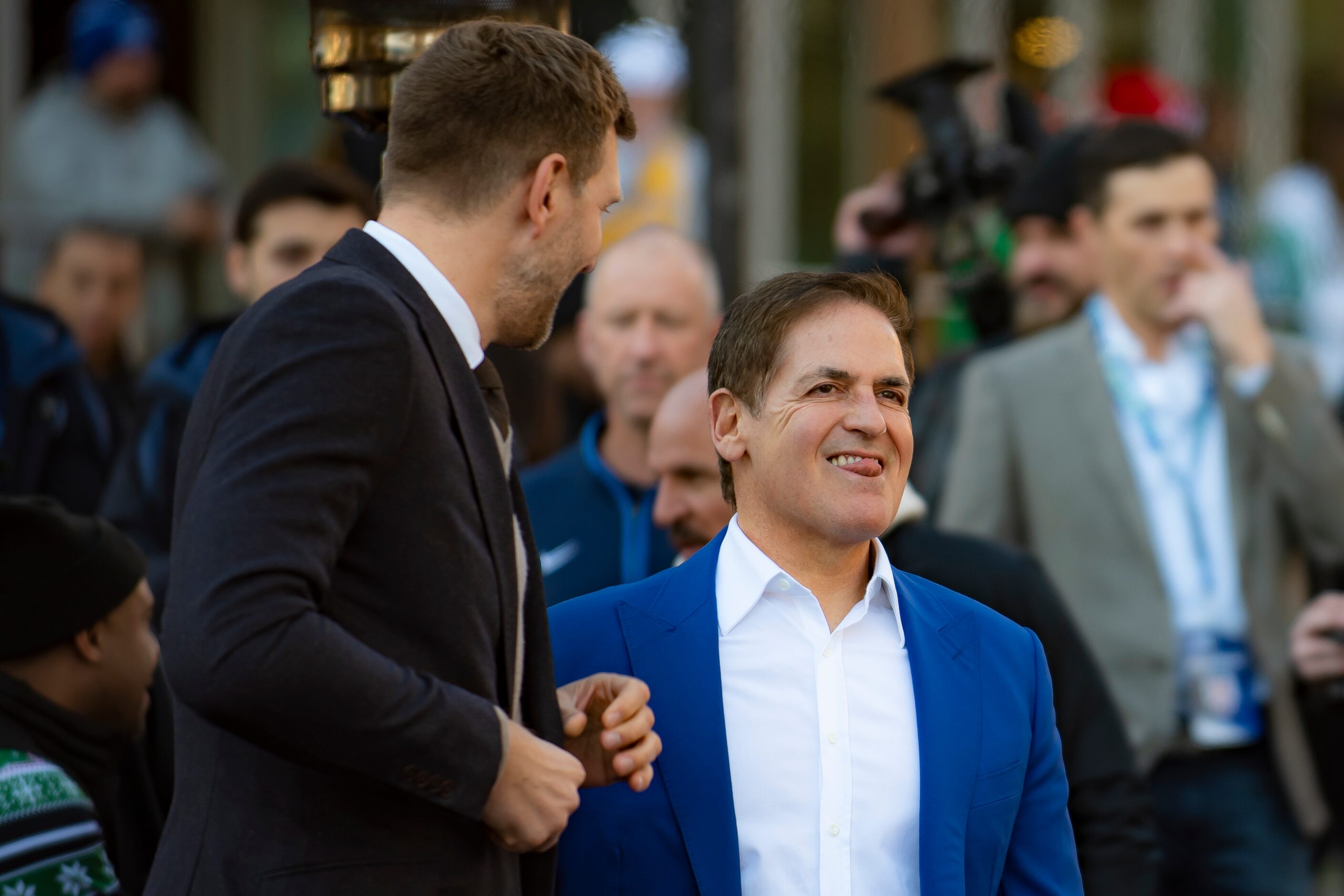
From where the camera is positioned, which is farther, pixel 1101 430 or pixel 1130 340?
pixel 1130 340

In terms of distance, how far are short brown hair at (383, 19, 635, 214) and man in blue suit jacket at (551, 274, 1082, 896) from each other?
1.76ft

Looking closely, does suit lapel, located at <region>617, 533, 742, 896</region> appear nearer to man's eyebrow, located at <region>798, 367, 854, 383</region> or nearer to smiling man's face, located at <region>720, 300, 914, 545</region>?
smiling man's face, located at <region>720, 300, 914, 545</region>

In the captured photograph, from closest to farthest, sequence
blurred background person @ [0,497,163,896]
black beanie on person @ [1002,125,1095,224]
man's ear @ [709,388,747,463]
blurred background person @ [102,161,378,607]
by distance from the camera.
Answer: man's ear @ [709,388,747,463]
blurred background person @ [0,497,163,896]
blurred background person @ [102,161,378,607]
black beanie on person @ [1002,125,1095,224]

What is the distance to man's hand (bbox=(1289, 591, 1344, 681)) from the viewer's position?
4355 mm

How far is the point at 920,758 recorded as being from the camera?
7.71ft

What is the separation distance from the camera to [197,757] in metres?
2.06

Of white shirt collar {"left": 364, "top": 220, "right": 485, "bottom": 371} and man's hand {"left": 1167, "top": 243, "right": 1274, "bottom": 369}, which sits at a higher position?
white shirt collar {"left": 364, "top": 220, "right": 485, "bottom": 371}

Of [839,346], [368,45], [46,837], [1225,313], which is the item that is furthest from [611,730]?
[1225,313]

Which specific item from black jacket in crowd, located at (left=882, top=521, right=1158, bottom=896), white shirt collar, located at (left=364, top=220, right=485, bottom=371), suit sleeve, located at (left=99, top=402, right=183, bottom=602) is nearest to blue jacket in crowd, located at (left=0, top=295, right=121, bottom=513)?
suit sleeve, located at (left=99, top=402, right=183, bottom=602)

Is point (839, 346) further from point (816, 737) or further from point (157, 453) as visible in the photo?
point (157, 453)

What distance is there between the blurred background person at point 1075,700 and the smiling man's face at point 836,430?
93cm

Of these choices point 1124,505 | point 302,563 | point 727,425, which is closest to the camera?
point 302,563

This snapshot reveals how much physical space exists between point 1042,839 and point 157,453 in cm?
299

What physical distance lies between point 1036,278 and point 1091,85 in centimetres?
609
